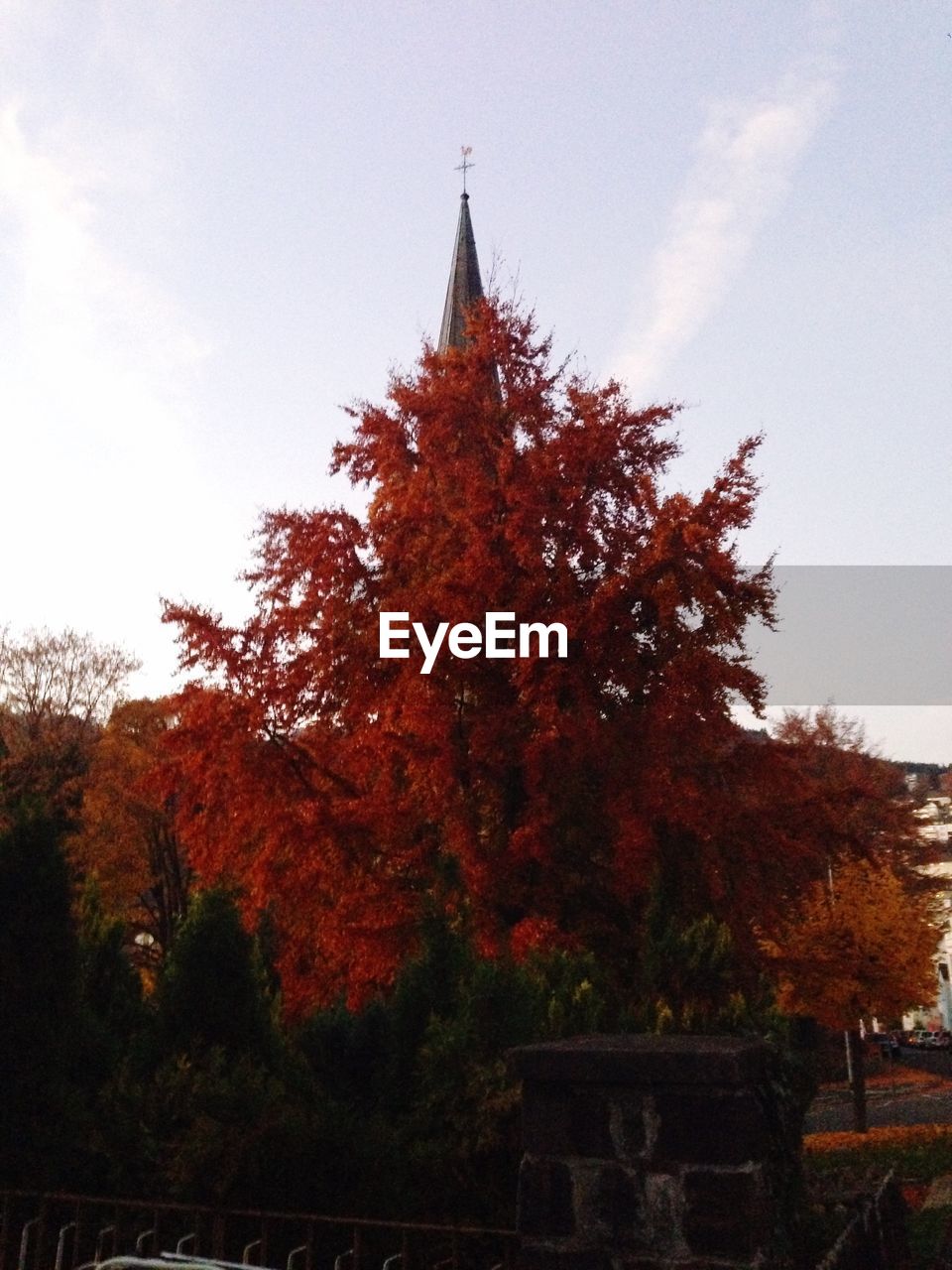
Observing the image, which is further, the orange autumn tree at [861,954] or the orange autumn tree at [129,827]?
the orange autumn tree at [129,827]

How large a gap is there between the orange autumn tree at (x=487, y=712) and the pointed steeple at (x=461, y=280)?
804 inches

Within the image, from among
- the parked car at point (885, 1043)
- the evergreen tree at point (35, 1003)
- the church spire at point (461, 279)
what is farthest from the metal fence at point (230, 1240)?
the parked car at point (885, 1043)

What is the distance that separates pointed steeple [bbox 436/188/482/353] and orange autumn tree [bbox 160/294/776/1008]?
20.4 m

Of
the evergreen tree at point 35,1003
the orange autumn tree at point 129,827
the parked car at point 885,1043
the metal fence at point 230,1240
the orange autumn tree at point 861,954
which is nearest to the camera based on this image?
the metal fence at point 230,1240

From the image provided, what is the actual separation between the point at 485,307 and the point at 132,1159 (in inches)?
619

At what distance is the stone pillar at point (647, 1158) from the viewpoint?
3404mm

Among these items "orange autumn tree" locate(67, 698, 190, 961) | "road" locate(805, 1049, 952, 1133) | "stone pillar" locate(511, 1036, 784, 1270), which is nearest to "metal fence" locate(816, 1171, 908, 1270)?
"stone pillar" locate(511, 1036, 784, 1270)

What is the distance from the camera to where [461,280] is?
39.3 meters

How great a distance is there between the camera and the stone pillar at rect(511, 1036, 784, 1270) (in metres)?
3.40

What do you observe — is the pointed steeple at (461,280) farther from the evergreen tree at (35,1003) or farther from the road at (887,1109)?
the evergreen tree at (35,1003)

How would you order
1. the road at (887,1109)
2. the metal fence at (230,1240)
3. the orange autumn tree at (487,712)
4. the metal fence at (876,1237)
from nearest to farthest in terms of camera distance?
the metal fence at (876,1237), the metal fence at (230,1240), the orange autumn tree at (487,712), the road at (887,1109)

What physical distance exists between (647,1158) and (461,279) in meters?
38.4

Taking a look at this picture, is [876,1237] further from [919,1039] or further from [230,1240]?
[919,1039]

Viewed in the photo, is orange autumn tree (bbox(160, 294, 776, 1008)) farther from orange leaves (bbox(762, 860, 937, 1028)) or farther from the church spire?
the church spire
